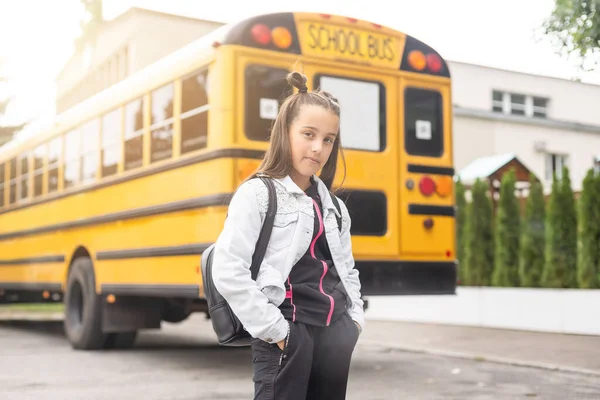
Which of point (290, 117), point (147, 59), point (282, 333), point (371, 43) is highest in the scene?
point (147, 59)

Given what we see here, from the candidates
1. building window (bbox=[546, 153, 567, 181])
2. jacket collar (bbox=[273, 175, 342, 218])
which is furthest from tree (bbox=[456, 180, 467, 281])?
building window (bbox=[546, 153, 567, 181])

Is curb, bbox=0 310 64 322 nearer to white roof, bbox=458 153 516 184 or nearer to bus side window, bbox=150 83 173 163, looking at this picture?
bus side window, bbox=150 83 173 163

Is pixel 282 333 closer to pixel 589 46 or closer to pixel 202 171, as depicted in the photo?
pixel 202 171

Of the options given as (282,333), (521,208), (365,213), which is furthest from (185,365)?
(521,208)

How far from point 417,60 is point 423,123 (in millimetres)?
518

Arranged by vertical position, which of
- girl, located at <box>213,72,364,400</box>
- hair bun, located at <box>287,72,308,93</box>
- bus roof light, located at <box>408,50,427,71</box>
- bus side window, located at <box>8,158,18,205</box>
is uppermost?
bus roof light, located at <box>408,50,427,71</box>

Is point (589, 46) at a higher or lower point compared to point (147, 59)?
lower

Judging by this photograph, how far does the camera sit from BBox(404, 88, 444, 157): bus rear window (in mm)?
7176

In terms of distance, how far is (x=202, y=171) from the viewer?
255 inches

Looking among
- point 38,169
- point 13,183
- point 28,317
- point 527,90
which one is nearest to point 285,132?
point 38,169

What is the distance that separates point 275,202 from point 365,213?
439cm

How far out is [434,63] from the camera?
7.34 meters

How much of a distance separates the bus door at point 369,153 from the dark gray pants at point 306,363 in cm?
418

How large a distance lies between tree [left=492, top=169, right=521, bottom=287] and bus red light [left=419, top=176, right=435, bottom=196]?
167 inches
